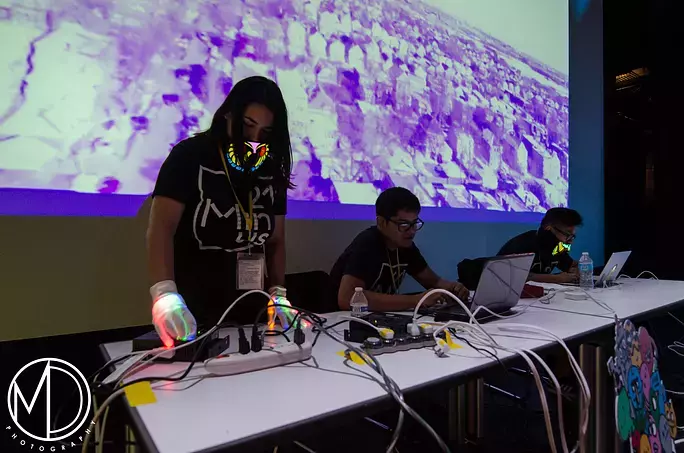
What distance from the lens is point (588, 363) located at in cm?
126

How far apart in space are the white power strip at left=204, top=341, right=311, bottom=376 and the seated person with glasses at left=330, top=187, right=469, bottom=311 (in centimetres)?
68

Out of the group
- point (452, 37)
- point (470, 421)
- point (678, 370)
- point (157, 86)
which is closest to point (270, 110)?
point (157, 86)

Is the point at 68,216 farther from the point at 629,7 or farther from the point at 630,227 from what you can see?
the point at 629,7

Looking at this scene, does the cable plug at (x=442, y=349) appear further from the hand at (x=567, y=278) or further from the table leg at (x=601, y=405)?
the hand at (x=567, y=278)

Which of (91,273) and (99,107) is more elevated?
(99,107)

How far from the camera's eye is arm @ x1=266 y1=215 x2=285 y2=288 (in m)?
1.37

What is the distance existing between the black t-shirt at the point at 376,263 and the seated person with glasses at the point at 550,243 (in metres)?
0.75

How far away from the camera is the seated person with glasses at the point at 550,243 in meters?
2.38

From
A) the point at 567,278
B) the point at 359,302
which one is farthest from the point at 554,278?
the point at 359,302

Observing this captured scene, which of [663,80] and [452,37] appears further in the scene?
[663,80]

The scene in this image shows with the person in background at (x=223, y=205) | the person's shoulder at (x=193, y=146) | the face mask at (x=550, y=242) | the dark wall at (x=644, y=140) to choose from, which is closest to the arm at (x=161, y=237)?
the person in background at (x=223, y=205)

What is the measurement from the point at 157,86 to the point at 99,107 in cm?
21

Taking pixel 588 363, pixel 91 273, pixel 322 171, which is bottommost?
pixel 588 363

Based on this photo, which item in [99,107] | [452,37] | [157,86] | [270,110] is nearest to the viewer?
[270,110]
